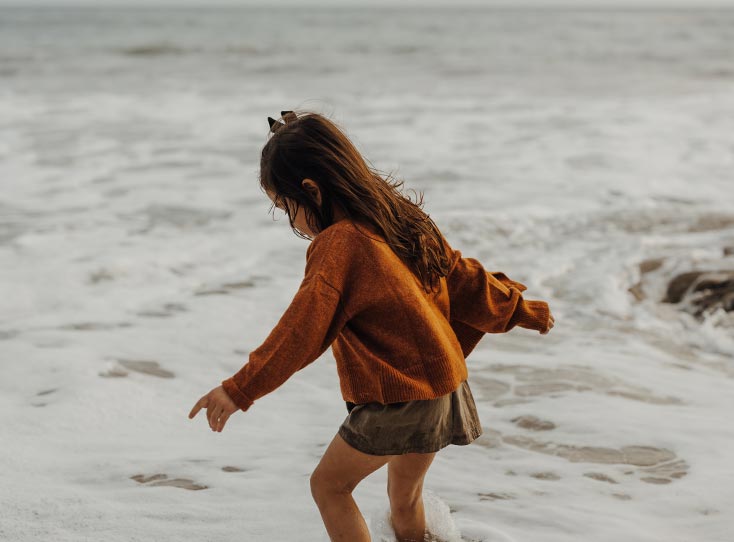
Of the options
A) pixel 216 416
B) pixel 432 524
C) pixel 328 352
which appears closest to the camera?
pixel 216 416

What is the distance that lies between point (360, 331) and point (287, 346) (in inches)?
7.1

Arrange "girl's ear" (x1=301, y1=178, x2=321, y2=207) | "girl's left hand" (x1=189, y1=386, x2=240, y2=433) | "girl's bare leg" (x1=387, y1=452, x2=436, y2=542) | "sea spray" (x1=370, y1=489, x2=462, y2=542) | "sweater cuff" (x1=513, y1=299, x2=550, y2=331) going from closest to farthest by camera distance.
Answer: "girl's left hand" (x1=189, y1=386, x2=240, y2=433)
"girl's ear" (x1=301, y1=178, x2=321, y2=207)
"girl's bare leg" (x1=387, y1=452, x2=436, y2=542)
"sweater cuff" (x1=513, y1=299, x2=550, y2=331)
"sea spray" (x1=370, y1=489, x2=462, y2=542)

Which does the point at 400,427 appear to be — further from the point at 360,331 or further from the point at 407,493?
the point at 407,493

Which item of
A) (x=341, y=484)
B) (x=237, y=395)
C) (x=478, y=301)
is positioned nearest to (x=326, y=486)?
(x=341, y=484)

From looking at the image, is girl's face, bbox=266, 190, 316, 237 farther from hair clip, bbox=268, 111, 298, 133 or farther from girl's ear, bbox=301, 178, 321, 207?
hair clip, bbox=268, 111, 298, 133

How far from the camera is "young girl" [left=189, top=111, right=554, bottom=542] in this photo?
1738 mm

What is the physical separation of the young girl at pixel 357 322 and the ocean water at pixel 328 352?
318 mm

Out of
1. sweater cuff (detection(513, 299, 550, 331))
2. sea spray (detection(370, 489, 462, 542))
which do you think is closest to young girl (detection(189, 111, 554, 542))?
sweater cuff (detection(513, 299, 550, 331))

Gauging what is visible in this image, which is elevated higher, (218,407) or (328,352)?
(328,352)

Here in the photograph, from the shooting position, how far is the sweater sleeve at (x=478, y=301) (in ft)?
6.67

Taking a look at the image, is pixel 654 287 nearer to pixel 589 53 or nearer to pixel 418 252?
pixel 418 252

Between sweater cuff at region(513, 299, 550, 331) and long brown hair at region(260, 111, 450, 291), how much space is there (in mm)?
324

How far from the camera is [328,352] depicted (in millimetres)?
4086

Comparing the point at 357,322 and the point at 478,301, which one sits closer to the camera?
the point at 357,322
